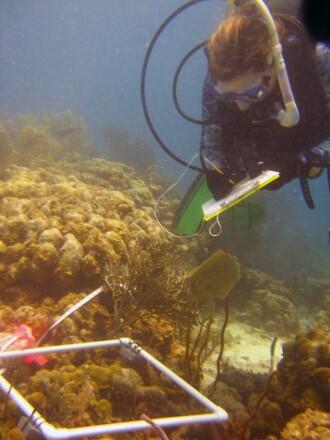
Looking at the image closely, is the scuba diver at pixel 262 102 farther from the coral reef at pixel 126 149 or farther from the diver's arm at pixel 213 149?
the coral reef at pixel 126 149

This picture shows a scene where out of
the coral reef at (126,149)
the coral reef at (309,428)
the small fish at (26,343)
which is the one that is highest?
the coral reef at (126,149)

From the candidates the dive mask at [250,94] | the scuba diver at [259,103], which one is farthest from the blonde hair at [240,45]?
the dive mask at [250,94]

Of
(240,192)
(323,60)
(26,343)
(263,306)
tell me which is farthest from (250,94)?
(263,306)

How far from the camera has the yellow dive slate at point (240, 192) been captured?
9.80ft

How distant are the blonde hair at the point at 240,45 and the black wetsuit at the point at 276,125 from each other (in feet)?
1.59

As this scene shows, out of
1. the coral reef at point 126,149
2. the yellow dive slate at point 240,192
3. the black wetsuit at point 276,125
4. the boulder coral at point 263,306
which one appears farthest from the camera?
the coral reef at point 126,149

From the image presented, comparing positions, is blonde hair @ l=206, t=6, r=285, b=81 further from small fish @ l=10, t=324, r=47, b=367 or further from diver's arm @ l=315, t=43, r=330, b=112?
small fish @ l=10, t=324, r=47, b=367

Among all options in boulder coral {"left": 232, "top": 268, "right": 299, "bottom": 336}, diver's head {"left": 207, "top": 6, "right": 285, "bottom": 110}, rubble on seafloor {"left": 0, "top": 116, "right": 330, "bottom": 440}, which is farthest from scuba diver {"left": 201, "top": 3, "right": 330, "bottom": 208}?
boulder coral {"left": 232, "top": 268, "right": 299, "bottom": 336}

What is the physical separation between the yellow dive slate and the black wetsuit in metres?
0.20

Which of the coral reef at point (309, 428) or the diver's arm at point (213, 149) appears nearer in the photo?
the coral reef at point (309, 428)

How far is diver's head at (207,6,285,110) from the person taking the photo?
2607 millimetres

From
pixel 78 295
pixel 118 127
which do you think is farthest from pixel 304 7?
pixel 118 127

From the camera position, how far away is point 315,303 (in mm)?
10727

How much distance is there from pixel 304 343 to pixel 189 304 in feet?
4.33
